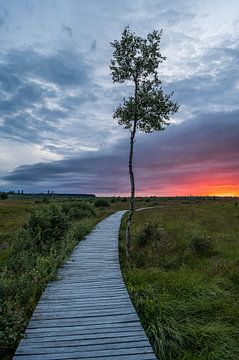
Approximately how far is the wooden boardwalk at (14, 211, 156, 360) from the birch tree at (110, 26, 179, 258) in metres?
4.57

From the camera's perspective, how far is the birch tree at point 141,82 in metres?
13.2

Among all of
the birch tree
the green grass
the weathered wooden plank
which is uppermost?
the birch tree

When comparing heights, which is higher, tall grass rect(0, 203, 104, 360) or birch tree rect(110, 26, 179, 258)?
birch tree rect(110, 26, 179, 258)

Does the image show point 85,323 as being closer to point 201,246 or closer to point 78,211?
point 201,246

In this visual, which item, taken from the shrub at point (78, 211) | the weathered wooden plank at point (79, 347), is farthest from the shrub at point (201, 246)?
the shrub at point (78, 211)

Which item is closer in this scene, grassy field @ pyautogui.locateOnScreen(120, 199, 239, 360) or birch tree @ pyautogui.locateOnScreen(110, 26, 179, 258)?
grassy field @ pyautogui.locateOnScreen(120, 199, 239, 360)

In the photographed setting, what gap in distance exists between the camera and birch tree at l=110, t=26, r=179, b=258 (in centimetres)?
1320

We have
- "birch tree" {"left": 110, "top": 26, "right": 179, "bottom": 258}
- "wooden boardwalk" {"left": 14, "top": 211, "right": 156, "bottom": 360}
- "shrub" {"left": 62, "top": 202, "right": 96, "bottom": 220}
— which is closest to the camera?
"wooden boardwalk" {"left": 14, "top": 211, "right": 156, "bottom": 360}

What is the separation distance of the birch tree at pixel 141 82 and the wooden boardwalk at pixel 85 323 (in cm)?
457

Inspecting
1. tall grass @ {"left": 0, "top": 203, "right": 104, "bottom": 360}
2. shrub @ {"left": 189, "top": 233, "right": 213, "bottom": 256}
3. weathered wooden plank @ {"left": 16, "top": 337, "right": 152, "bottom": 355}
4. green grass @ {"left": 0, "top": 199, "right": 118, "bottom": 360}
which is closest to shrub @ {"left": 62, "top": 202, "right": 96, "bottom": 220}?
green grass @ {"left": 0, "top": 199, "right": 118, "bottom": 360}

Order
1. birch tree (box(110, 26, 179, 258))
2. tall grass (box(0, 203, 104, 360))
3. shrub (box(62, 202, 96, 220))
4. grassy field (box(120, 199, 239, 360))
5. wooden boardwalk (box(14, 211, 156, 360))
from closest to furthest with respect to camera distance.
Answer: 1. wooden boardwalk (box(14, 211, 156, 360))
2. grassy field (box(120, 199, 239, 360))
3. tall grass (box(0, 203, 104, 360))
4. birch tree (box(110, 26, 179, 258))
5. shrub (box(62, 202, 96, 220))

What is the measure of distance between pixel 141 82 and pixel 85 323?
34.4 ft

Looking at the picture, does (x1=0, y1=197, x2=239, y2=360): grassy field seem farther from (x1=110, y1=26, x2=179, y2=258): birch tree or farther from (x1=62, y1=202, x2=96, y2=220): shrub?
(x1=62, y1=202, x2=96, y2=220): shrub

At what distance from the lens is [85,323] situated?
19.9ft
